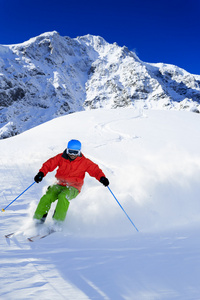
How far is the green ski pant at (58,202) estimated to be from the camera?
362 cm

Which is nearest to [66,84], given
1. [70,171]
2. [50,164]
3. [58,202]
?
[50,164]

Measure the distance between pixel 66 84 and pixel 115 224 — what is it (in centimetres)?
15845

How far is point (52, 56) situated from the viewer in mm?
169875

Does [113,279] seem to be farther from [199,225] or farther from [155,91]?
[155,91]

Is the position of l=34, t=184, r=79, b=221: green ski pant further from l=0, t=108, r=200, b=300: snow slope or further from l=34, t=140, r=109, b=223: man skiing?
l=0, t=108, r=200, b=300: snow slope

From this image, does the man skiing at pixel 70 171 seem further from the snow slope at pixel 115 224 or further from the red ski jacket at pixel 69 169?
the snow slope at pixel 115 224

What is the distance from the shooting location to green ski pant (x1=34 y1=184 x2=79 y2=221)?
3617 millimetres

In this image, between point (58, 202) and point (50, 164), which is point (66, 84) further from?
point (58, 202)

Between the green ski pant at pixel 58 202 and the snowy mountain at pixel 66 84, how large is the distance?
10965 cm

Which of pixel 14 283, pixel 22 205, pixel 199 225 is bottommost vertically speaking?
pixel 14 283

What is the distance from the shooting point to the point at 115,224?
12.8 ft

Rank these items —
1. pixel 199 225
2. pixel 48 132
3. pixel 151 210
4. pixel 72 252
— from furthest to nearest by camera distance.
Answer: pixel 48 132
pixel 151 210
pixel 199 225
pixel 72 252

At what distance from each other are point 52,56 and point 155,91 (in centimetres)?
8110

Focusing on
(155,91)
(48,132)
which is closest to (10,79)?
(155,91)
